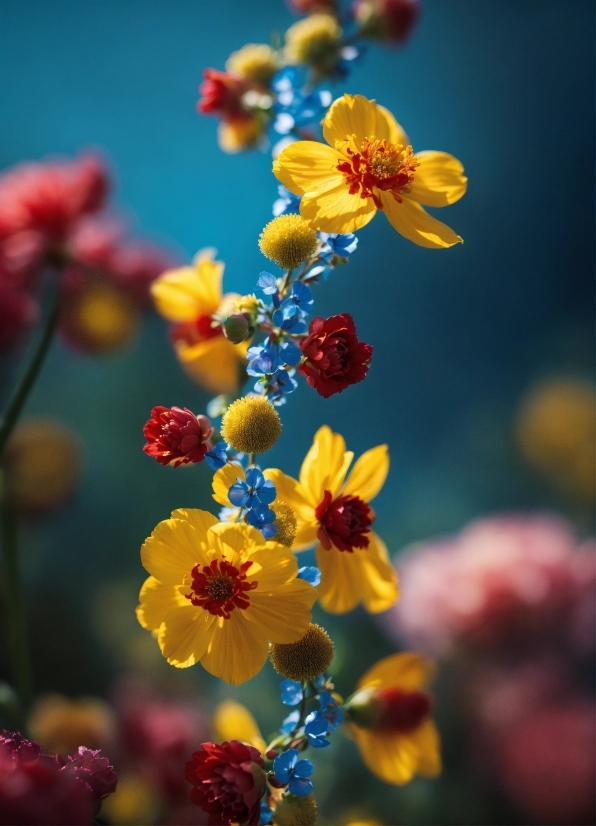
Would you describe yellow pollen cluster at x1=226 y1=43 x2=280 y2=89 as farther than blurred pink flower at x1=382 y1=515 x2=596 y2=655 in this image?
No

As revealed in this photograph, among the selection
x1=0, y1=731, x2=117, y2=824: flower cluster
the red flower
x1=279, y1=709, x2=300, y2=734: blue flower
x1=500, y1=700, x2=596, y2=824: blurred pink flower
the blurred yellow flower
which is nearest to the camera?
x1=0, y1=731, x2=117, y2=824: flower cluster

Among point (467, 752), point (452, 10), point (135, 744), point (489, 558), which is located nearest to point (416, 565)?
point (489, 558)

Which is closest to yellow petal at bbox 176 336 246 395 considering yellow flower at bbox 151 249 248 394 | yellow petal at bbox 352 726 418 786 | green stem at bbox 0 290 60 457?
yellow flower at bbox 151 249 248 394

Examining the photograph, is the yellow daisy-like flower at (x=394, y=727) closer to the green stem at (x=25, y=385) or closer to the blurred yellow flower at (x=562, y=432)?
the green stem at (x=25, y=385)

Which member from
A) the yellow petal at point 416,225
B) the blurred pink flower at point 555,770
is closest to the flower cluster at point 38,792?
the yellow petal at point 416,225

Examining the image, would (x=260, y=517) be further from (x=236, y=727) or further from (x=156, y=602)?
(x=236, y=727)

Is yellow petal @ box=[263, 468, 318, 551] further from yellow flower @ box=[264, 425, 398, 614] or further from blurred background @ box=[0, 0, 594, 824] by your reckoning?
blurred background @ box=[0, 0, 594, 824]
